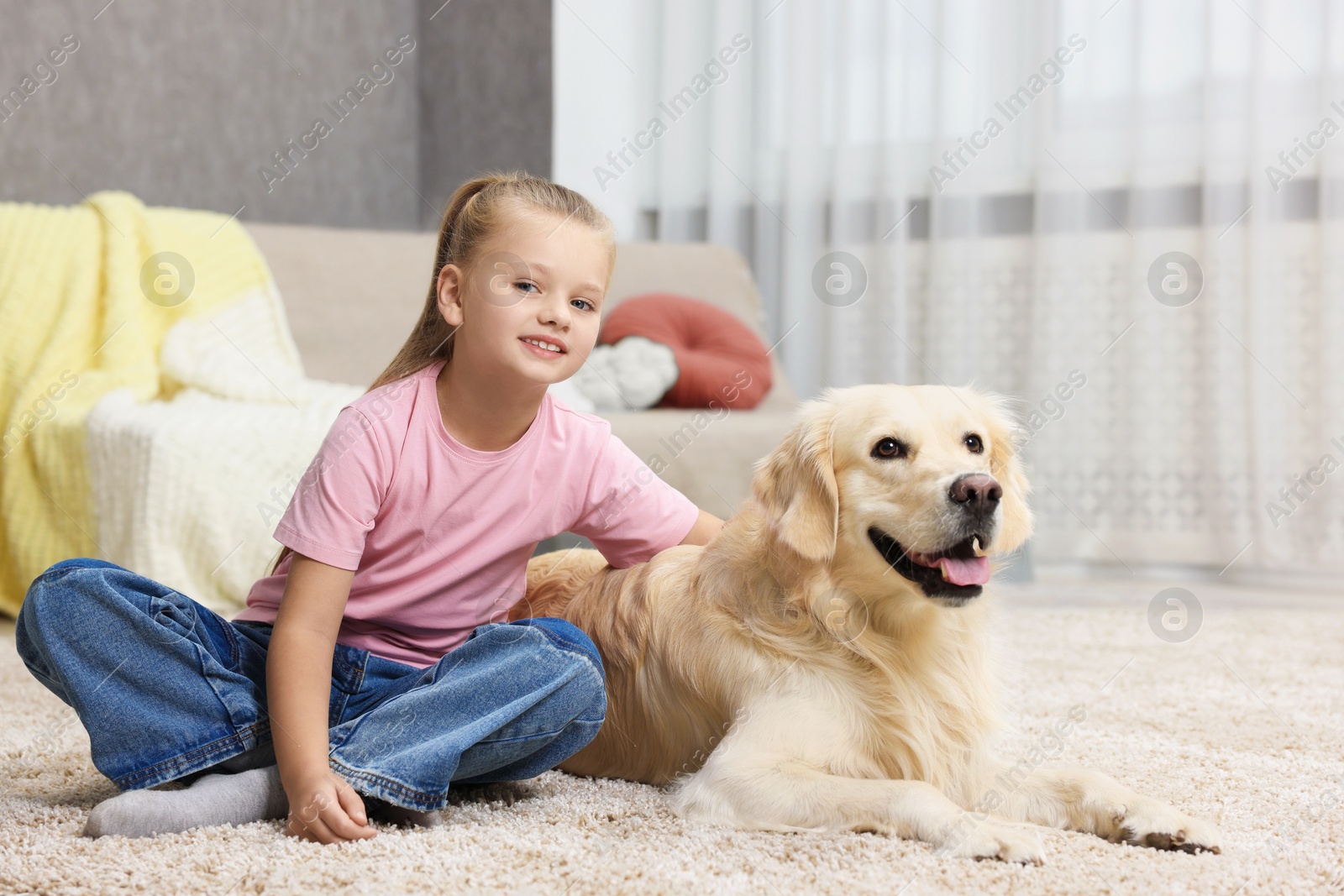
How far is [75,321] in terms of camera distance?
264 cm

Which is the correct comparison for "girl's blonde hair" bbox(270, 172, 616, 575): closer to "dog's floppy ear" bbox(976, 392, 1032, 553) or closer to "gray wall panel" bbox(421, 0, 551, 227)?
"dog's floppy ear" bbox(976, 392, 1032, 553)

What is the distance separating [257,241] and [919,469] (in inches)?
97.8

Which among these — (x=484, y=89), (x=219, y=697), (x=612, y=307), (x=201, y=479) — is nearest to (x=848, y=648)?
(x=219, y=697)

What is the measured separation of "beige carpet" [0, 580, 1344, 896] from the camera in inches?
35.7

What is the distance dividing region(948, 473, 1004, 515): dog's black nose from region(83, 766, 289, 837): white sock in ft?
2.47

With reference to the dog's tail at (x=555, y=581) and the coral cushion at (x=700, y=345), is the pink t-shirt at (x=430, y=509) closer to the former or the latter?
the dog's tail at (x=555, y=581)

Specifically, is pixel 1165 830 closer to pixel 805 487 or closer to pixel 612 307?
pixel 805 487

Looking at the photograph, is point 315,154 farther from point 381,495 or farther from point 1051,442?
point 381,495

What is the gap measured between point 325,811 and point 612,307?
2394 mm

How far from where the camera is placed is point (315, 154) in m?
3.90

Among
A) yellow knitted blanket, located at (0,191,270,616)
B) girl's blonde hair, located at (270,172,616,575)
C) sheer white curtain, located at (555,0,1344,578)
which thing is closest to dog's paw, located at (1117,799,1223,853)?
girl's blonde hair, located at (270,172,616,575)

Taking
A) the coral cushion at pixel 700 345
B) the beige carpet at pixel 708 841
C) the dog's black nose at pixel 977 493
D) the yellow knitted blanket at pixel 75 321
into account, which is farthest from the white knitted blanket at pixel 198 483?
the dog's black nose at pixel 977 493

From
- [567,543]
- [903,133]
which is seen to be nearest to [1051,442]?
[903,133]

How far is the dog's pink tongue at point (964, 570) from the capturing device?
1134 mm
